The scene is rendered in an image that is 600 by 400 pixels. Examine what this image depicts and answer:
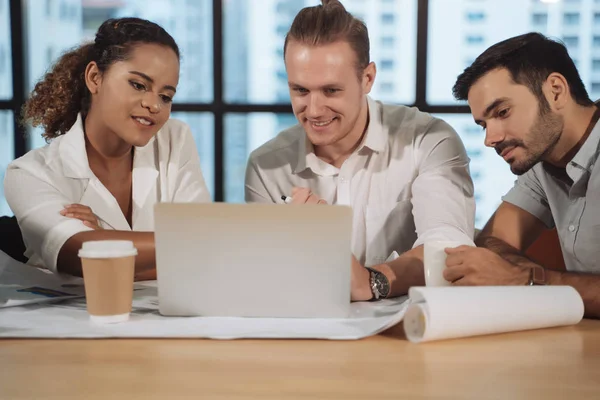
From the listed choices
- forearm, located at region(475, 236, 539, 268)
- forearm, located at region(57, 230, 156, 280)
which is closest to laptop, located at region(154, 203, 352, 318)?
forearm, located at region(57, 230, 156, 280)

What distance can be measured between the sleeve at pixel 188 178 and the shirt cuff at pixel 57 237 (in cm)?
45

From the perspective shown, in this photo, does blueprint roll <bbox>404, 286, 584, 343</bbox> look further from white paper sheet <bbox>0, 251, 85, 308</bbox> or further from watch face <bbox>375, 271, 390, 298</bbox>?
white paper sheet <bbox>0, 251, 85, 308</bbox>

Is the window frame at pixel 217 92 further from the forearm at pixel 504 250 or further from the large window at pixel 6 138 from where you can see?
the forearm at pixel 504 250

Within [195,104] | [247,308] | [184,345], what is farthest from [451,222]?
[195,104]

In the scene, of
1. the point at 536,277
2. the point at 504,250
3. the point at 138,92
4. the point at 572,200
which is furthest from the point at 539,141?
the point at 138,92

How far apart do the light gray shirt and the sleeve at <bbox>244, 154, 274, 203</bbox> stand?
78 cm

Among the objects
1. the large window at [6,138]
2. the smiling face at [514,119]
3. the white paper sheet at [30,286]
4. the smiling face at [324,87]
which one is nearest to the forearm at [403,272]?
the smiling face at [514,119]

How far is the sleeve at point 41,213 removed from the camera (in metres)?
1.69

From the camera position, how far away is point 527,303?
1161 millimetres

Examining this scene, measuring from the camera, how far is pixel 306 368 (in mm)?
954

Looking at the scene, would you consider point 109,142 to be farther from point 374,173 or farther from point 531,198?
point 531,198

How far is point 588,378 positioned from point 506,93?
3.54 ft

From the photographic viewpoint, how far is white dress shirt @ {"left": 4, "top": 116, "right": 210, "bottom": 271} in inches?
68.5

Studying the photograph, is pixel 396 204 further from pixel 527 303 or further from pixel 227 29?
pixel 227 29
